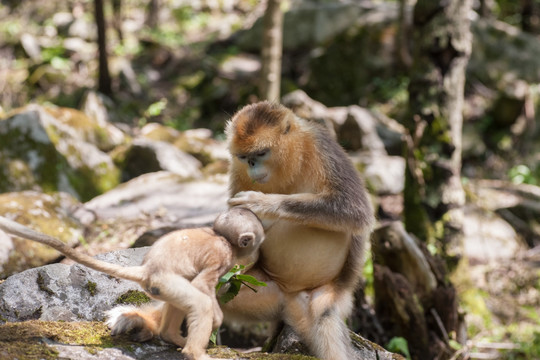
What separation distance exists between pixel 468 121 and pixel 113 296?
11487mm

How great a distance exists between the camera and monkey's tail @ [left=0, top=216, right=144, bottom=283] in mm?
2566

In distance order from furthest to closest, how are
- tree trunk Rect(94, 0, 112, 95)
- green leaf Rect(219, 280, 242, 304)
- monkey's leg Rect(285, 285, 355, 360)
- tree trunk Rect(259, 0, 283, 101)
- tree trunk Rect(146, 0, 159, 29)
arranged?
tree trunk Rect(146, 0, 159, 29) < tree trunk Rect(94, 0, 112, 95) < tree trunk Rect(259, 0, 283, 101) < monkey's leg Rect(285, 285, 355, 360) < green leaf Rect(219, 280, 242, 304)

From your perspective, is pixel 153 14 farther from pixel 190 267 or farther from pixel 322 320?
pixel 190 267

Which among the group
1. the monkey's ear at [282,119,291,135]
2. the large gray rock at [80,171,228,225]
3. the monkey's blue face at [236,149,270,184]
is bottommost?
the large gray rock at [80,171,228,225]

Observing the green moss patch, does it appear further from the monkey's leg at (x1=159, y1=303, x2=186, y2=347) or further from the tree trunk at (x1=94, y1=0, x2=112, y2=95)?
the tree trunk at (x1=94, y1=0, x2=112, y2=95)

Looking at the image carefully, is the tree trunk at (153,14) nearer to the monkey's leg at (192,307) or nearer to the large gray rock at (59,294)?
the large gray rock at (59,294)

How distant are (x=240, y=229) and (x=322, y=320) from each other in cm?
97

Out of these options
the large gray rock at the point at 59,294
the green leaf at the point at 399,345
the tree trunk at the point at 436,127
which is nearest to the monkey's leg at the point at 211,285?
the large gray rock at the point at 59,294

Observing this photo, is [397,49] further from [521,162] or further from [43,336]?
[43,336]

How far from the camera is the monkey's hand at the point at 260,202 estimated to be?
376 centimetres

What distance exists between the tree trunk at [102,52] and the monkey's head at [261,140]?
461 inches

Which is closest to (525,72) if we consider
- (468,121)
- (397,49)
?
(468,121)

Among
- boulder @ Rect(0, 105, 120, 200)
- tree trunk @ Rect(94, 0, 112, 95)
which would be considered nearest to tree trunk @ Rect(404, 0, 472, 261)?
boulder @ Rect(0, 105, 120, 200)

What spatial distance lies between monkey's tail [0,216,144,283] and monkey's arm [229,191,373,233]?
1.03 m
